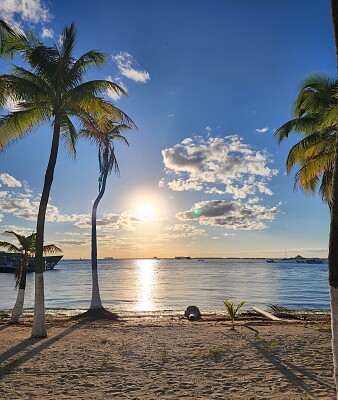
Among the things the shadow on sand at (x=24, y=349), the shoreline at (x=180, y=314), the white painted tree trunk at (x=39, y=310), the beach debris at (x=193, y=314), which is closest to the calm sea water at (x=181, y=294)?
the shoreline at (x=180, y=314)

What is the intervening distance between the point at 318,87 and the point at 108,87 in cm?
983

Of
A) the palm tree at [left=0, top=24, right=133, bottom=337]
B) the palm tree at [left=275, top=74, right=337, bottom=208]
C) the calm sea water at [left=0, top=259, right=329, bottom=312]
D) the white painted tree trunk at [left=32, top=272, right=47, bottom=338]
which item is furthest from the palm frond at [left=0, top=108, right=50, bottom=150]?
the calm sea water at [left=0, top=259, right=329, bottom=312]

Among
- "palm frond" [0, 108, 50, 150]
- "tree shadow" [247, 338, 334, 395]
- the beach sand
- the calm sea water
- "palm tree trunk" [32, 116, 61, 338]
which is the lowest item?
the calm sea water

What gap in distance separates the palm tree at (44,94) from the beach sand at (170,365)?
3.06 metres

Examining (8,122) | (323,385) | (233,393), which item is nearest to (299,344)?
(323,385)

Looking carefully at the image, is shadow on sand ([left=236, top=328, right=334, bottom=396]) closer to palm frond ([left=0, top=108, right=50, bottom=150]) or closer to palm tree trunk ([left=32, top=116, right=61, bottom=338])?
palm tree trunk ([left=32, top=116, right=61, bottom=338])

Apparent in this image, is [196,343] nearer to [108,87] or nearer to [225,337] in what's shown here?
[225,337]

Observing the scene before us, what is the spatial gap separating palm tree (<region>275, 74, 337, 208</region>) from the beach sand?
6800 mm

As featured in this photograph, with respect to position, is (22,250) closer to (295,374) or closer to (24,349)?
(24,349)

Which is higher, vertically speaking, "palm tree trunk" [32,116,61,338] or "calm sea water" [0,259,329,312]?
"palm tree trunk" [32,116,61,338]

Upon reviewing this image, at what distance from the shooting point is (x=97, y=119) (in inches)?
628

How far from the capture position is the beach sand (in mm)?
7434

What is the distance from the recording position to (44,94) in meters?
14.2

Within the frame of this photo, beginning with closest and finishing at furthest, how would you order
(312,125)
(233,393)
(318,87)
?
(233,393) < (318,87) < (312,125)
